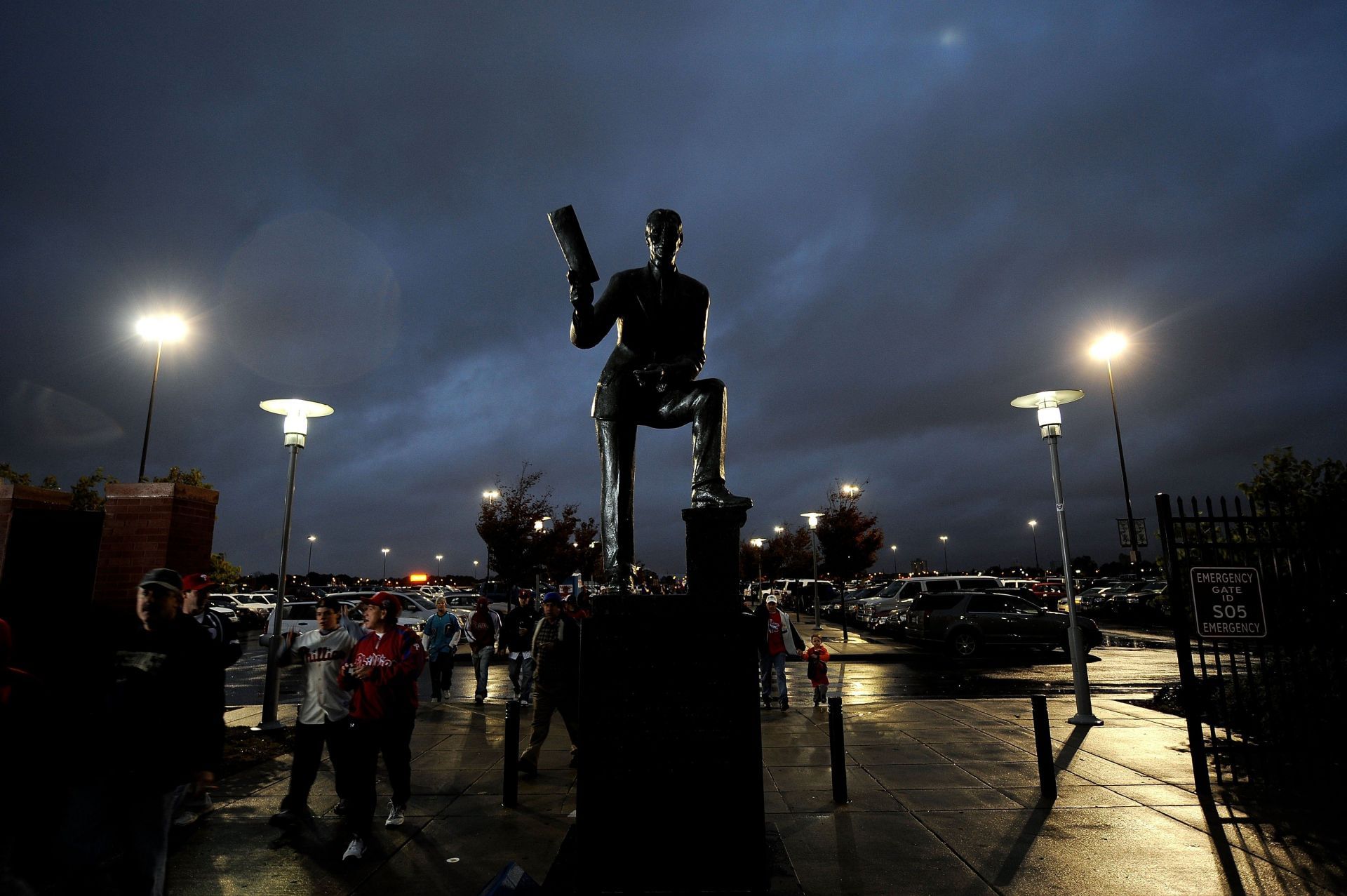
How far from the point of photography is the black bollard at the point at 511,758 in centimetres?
604

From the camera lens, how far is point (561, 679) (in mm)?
7293

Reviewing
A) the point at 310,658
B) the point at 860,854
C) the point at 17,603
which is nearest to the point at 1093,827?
the point at 860,854

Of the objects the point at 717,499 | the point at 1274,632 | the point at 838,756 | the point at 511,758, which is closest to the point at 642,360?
the point at 717,499

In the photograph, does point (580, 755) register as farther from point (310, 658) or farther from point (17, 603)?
point (17, 603)

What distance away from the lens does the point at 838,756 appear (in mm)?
6078

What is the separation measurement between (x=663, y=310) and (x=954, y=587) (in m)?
21.6

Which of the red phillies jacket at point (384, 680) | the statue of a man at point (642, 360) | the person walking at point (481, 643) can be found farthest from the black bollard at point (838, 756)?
the person walking at point (481, 643)

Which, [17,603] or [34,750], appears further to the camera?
[17,603]

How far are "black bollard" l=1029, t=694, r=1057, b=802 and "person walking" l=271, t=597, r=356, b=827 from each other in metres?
5.69

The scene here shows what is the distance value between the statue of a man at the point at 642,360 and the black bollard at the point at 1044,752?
13.9 ft

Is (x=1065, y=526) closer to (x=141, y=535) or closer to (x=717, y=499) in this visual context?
(x=717, y=499)

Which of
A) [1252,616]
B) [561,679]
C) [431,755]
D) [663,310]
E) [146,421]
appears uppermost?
[146,421]

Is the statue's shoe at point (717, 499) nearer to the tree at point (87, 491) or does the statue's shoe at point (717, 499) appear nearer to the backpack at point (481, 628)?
the backpack at point (481, 628)

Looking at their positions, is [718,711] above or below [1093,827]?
above
